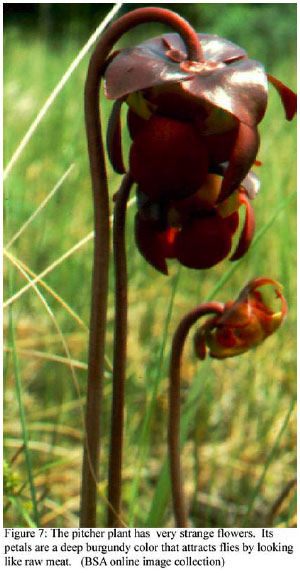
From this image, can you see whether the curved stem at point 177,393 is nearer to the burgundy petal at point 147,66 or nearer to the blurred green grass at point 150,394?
the blurred green grass at point 150,394

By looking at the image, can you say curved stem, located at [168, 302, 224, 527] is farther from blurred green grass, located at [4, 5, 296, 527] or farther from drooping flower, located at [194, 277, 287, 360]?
blurred green grass, located at [4, 5, 296, 527]

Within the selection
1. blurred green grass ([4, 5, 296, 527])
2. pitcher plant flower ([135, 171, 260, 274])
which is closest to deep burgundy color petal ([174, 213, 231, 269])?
pitcher plant flower ([135, 171, 260, 274])

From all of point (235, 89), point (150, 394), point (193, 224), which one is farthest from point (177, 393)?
point (150, 394)

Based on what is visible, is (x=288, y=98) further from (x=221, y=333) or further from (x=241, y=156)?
(x=221, y=333)

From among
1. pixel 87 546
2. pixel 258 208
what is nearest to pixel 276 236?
pixel 258 208

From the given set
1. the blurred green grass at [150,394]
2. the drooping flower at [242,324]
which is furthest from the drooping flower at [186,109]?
the blurred green grass at [150,394]

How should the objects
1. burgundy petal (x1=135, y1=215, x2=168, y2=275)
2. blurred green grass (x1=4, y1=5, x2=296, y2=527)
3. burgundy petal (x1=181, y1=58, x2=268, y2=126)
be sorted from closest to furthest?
burgundy petal (x1=181, y1=58, x2=268, y2=126)
burgundy petal (x1=135, y1=215, x2=168, y2=275)
blurred green grass (x1=4, y1=5, x2=296, y2=527)
